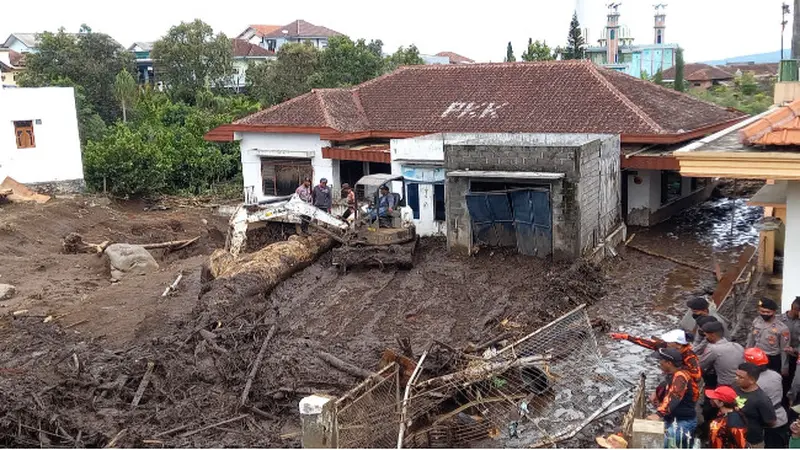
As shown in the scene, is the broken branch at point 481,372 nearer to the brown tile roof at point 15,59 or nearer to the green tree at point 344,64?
the green tree at point 344,64

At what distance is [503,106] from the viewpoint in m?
24.5

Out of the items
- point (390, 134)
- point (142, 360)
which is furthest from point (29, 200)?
point (142, 360)

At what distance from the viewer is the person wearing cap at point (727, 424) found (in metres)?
6.53

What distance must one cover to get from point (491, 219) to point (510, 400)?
8003mm

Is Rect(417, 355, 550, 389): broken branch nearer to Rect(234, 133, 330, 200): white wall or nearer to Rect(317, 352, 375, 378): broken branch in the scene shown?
Rect(317, 352, 375, 378): broken branch

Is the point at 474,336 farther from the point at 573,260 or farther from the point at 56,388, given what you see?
the point at 56,388

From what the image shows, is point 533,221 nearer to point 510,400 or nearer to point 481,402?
point 510,400

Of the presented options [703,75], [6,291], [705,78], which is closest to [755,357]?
[6,291]

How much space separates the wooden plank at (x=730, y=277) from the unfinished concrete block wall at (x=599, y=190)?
118 inches

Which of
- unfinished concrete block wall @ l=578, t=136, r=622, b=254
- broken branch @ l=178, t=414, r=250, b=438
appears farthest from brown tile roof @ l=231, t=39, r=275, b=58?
broken branch @ l=178, t=414, r=250, b=438

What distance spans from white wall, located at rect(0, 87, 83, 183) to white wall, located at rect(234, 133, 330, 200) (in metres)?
9.09

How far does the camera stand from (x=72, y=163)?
102 feet

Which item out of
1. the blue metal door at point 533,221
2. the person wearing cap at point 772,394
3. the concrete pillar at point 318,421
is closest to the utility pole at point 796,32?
the blue metal door at point 533,221

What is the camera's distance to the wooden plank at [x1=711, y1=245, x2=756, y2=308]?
43.7ft
